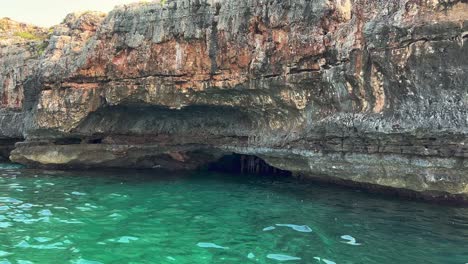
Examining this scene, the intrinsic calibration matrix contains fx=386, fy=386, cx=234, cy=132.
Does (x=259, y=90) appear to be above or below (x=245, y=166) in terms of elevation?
above

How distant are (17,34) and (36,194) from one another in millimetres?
17120

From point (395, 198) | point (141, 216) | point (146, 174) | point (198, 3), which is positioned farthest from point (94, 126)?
point (395, 198)

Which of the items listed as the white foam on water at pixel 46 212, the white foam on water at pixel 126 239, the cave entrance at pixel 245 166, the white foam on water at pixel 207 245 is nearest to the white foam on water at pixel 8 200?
the white foam on water at pixel 46 212

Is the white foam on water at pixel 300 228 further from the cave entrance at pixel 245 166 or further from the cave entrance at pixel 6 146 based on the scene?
the cave entrance at pixel 6 146

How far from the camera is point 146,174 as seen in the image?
763 inches

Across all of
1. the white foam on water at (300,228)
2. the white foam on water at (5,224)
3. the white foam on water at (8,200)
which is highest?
the white foam on water at (300,228)

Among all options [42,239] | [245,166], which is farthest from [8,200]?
[245,166]

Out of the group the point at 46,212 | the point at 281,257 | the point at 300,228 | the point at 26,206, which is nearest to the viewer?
the point at 281,257

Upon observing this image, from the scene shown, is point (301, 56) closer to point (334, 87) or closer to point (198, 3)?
point (334, 87)

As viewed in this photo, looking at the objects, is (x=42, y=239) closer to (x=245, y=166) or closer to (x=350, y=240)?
(x=350, y=240)

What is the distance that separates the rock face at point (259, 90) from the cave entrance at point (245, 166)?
1.70 metres

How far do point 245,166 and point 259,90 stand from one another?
26.0ft

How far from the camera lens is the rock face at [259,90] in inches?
430

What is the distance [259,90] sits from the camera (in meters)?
15.4
